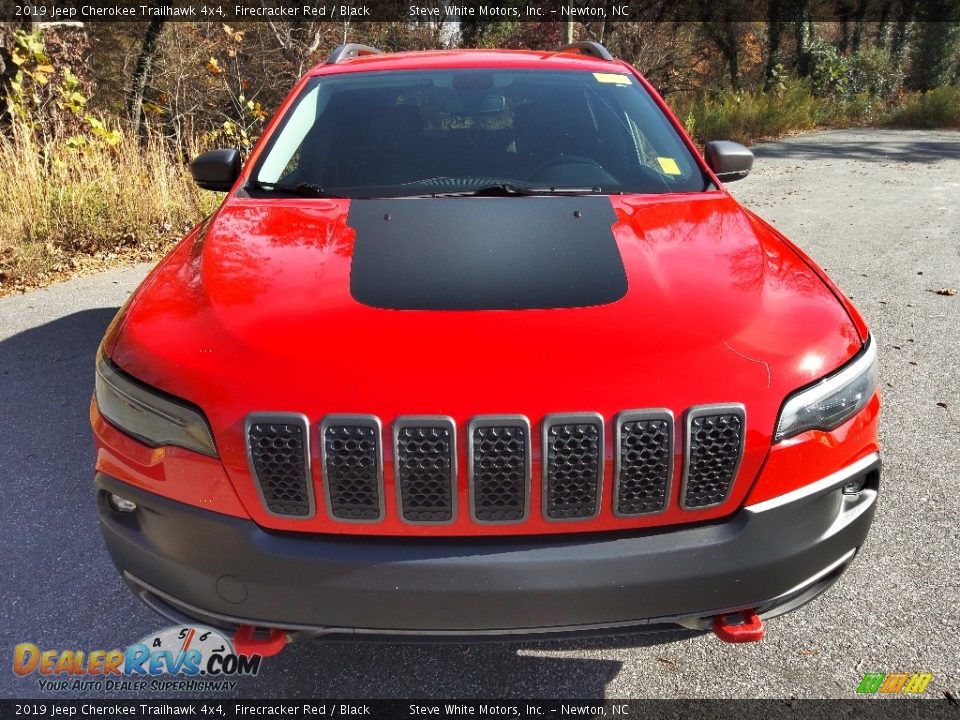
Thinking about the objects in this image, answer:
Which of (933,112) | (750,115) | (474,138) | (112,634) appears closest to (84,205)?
(474,138)

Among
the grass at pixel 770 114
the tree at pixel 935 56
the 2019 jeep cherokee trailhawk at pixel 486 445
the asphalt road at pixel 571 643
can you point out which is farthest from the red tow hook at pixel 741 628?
the tree at pixel 935 56

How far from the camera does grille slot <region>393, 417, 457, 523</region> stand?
162cm

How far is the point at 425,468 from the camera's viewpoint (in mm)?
1638

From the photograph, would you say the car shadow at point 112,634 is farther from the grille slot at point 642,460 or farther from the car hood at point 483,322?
the car hood at point 483,322

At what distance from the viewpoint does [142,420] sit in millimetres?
1807

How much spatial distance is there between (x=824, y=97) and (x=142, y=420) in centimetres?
2496

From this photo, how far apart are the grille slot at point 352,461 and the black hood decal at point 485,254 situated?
397 mm

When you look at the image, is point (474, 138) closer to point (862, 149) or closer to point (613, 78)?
point (613, 78)

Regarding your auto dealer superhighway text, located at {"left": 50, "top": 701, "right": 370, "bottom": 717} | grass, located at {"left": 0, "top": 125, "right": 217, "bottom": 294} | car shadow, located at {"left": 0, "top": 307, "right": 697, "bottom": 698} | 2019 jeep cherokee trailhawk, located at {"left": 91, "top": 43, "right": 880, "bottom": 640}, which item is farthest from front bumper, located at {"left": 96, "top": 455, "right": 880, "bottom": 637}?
grass, located at {"left": 0, "top": 125, "right": 217, "bottom": 294}

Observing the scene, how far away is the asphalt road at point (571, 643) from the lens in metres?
2.21

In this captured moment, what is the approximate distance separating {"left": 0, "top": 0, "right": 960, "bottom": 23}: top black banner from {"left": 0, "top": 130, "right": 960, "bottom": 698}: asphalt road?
31.9ft

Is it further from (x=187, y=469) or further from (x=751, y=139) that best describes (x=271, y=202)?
(x=751, y=139)

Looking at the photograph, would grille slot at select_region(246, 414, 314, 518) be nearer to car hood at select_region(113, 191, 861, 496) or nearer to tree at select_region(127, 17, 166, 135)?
car hood at select_region(113, 191, 861, 496)

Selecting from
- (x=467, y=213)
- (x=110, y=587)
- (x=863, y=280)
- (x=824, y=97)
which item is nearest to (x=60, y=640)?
(x=110, y=587)
